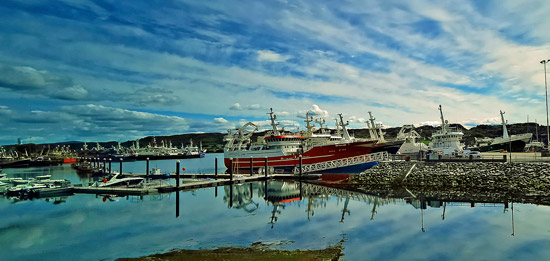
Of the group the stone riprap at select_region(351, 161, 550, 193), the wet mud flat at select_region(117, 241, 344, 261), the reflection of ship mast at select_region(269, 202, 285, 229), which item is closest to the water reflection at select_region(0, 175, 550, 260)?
the reflection of ship mast at select_region(269, 202, 285, 229)

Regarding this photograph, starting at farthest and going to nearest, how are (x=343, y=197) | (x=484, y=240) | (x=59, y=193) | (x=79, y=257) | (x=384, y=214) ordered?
(x=59, y=193) → (x=343, y=197) → (x=384, y=214) → (x=484, y=240) → (x=79, y=257)

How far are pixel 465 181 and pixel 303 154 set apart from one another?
2252 cm

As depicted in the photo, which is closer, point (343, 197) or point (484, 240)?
point (484, 240)

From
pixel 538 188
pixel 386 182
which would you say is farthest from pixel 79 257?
pixel 538 188

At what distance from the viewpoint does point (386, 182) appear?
1441 inches

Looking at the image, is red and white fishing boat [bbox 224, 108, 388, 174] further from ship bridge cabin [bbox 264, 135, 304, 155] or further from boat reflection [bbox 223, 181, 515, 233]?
boat reflection [bbox 223, 181, 515, 233]

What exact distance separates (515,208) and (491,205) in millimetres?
1650

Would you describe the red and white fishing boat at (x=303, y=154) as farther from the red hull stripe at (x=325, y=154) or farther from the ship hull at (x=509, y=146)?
the ship hull at (x=509, y=146)

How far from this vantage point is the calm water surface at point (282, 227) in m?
16.2

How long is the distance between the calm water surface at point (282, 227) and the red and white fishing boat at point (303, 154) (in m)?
13.0

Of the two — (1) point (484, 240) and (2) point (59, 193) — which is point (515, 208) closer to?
(1) point (484, 240)

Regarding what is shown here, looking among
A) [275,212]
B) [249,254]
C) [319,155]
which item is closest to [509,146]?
[319,155]

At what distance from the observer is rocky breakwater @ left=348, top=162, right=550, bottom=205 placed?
28.7 metres

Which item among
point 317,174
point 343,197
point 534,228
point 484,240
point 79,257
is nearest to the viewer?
point 79,257
